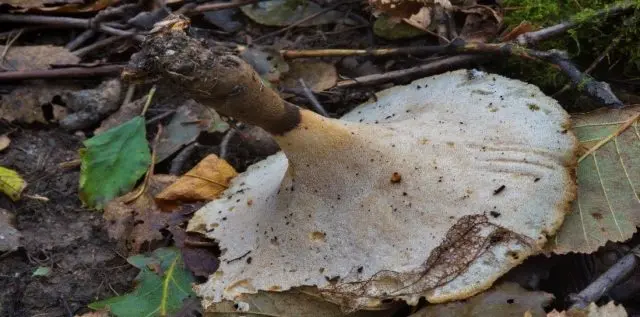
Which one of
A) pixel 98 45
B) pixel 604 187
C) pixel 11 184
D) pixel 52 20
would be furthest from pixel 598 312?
pixel 52 20

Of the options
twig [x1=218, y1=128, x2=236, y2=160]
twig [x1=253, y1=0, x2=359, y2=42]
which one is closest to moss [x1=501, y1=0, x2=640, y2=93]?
twig [x1=253, y1=0, x2=359, y2=42]

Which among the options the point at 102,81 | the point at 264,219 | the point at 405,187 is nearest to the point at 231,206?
the point at 264,219

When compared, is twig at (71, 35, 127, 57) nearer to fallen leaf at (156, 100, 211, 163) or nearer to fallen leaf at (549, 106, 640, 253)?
fallen leaf at (156, 100, 211, 163)

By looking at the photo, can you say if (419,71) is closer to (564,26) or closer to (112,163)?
(564,26)

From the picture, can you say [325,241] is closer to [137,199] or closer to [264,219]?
[264,219]

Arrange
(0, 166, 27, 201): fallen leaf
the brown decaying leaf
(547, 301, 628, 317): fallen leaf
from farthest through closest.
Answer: (0, 166, 27, 201): fallen leaf
the brown decaying leaf
(547, 301, 628, 317): fallen leaf

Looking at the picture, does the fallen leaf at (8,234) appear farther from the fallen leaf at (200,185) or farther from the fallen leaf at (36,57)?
the fallen leaf at (36,57)

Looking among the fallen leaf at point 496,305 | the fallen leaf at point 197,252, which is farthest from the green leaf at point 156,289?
the fallen leaf at point 496,305
